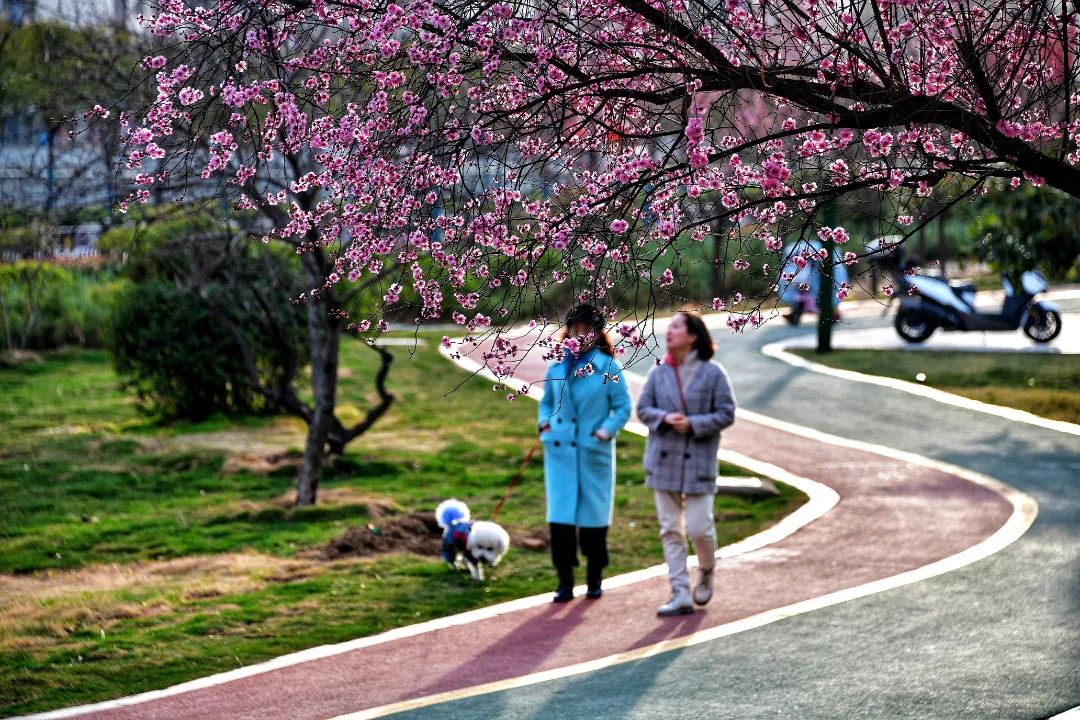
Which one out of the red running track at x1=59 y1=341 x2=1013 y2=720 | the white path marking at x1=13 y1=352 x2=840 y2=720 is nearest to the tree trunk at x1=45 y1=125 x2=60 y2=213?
the white path marking at x1=13 y1=352 x2=840 y2=720

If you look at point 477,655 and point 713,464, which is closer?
point 477,655

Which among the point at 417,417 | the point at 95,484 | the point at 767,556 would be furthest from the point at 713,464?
the point at 417,417

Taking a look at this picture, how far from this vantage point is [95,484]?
14.3 metres

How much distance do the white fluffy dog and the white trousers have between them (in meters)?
1.44

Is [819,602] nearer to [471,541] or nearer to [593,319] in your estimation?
[471,541]

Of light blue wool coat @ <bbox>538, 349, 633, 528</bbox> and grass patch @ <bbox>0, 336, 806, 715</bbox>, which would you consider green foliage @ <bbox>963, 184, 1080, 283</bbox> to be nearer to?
grass patch @ <bbox>0, 336, 806, 715</bbox>

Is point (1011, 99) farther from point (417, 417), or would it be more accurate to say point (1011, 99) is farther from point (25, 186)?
point (417, 417)

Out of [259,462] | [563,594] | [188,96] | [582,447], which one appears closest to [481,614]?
[563,594]

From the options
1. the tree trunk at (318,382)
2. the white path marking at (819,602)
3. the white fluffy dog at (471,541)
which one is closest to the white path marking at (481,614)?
the white fluffy dog at (471,541)

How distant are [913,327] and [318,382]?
1658 cm

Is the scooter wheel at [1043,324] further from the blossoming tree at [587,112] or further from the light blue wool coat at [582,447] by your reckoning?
the blossoming tree at [587,112]

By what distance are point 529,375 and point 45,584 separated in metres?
13.4

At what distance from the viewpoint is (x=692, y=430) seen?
923 cm

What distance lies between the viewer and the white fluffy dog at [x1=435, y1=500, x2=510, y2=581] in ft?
33.4
